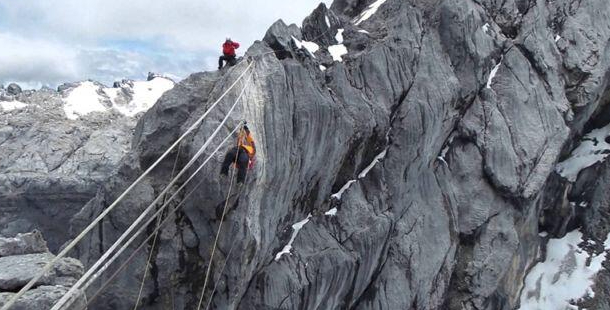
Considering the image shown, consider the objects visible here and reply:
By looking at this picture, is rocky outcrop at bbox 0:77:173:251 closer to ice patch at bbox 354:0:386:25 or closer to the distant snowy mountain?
the distant snowy mountain

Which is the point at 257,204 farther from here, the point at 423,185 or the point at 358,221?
the point at 423,185

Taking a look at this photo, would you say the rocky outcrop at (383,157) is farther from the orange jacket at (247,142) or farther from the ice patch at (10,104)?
the ice patch at (10,104)

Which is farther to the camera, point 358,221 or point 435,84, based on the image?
point 435,84

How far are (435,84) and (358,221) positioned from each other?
8353 mm

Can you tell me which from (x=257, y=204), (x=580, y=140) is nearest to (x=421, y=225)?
(x=257, y=204)

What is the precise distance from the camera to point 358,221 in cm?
2361

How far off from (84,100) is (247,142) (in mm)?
142787

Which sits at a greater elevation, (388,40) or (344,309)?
(388,40)

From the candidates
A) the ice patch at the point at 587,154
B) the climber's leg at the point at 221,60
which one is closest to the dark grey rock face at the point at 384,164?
the ice patch at the point at 587,154

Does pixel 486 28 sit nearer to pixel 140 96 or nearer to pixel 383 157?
pixel 383 157

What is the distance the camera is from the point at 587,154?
118 feet

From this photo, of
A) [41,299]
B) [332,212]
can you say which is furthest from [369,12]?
[41,299]

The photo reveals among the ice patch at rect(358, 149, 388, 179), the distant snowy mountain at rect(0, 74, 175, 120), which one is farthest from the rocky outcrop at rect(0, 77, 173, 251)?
the ice patch at rect(358, 149, 388, 179)

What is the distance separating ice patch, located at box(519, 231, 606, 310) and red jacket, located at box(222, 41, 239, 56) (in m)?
22.9
